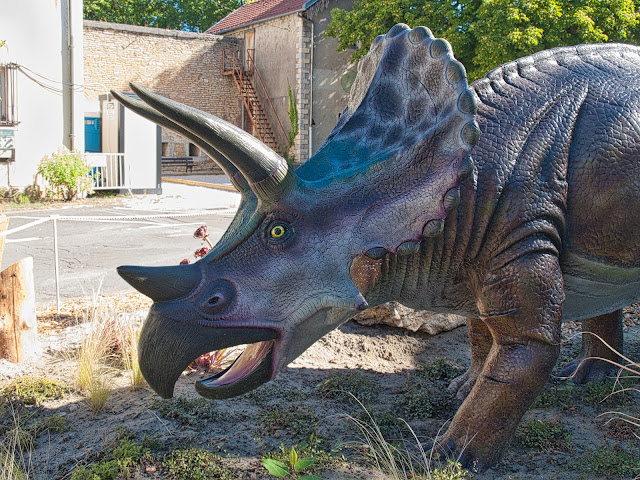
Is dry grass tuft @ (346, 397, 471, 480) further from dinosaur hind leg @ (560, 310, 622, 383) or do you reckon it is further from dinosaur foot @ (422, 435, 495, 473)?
dinosaur hind leg @ (560, 310, 622, 383)

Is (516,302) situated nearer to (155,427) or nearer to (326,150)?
(326,150)

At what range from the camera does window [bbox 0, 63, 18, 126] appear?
1288 cm

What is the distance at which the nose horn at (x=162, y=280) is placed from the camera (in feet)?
6.55

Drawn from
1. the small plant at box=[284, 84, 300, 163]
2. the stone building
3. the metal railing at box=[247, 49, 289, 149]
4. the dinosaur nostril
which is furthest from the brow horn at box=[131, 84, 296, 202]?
the metal railing at box=[247, 49, 289, 149]

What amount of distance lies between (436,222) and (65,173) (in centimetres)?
1225

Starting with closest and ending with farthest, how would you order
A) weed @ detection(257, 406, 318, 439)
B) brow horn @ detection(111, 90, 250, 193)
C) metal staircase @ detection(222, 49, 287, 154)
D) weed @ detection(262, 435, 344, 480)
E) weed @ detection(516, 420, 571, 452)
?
brow horn @ detection(111, 90, 250, 193), weed @ detection(262, 435, 344, 480), weed @ detection(516, 420, 571, 452), weed @ detection(257, 406, 318, 439), metal staircase @ detection(222, 49, 287, 154)

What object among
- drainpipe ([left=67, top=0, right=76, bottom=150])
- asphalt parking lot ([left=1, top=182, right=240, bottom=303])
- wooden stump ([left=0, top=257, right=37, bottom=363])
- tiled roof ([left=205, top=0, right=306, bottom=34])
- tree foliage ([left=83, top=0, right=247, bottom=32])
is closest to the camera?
wooden stump ([left=0, top=257, right=37, bottom=363])

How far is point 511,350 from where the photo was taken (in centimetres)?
247

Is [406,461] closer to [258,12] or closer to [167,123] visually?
[167,123]

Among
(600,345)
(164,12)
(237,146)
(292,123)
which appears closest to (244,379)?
(237,146)

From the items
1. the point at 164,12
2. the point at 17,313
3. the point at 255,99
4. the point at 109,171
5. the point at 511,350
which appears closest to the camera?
the point at 511,350

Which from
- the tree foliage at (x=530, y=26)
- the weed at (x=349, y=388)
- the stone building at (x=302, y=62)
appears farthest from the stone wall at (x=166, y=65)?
the weed at (x=349, y=388)

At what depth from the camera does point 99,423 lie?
322 cm

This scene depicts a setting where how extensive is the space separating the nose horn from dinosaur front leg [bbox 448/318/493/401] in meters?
1.80
